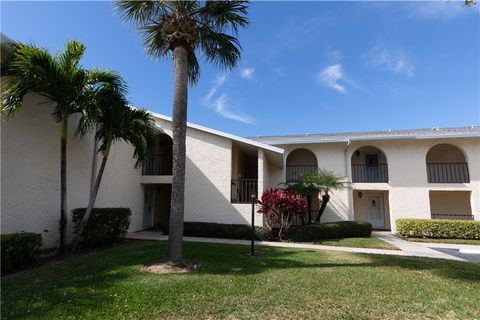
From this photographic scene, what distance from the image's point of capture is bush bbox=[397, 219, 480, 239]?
14438 mm

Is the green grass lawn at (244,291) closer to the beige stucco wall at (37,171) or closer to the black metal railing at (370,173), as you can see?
the beige stucco wall at (37,171)

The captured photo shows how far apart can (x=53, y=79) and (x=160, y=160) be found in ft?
31.2

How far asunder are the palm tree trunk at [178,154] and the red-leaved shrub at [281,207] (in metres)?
5.87

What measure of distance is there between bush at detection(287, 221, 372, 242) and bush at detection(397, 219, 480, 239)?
2.50 m

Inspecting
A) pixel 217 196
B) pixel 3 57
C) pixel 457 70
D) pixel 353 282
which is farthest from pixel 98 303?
pixel 457 70

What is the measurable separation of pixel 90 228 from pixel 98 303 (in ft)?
19.7

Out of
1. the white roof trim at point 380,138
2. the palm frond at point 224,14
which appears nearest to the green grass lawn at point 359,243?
the white roof trim at point 380,138

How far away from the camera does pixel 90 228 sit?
9586 mm

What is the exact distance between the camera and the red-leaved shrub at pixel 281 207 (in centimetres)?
1212

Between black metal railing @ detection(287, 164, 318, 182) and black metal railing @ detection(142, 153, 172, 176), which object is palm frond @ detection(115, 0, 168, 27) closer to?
black metal railing @ detection(142, 153, 172, 176)

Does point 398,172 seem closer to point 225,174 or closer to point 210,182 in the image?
point 225,174

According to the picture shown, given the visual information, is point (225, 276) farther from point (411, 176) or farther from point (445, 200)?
point (445, 200)

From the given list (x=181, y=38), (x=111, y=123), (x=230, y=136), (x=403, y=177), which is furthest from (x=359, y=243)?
(x=111, y=123)

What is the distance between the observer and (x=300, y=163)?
20016mm
